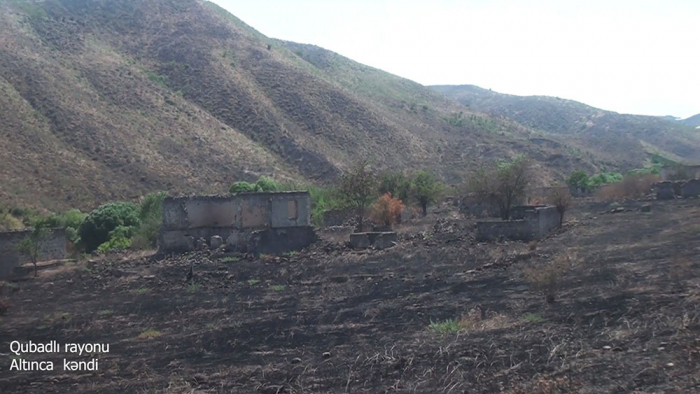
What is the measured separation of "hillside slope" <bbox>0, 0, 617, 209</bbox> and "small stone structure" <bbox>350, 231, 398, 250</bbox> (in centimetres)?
2721

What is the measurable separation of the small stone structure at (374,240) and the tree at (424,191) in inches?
617

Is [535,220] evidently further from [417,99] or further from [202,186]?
[417,99]

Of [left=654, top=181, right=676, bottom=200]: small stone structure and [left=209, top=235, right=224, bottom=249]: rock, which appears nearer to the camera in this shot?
[left=209, top=235, right=224, bottom=249]: rock

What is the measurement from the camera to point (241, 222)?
31906mm

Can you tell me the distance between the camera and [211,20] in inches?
3590

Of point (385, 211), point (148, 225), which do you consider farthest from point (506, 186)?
point (148, 225)

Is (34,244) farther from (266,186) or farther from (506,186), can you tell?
(506,186)

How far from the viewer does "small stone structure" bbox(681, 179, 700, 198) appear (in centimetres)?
3803

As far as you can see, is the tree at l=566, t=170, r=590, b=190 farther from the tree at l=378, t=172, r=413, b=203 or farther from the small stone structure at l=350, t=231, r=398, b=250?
the small stone structure at l=350, t=231, r=398, b=250

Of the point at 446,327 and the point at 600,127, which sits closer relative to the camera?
the point at 446,327

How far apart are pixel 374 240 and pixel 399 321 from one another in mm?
14519

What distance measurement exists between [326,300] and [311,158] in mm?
47058

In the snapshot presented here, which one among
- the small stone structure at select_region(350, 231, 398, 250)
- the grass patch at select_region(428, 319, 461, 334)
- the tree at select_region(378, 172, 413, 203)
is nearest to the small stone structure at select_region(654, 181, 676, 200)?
the tree at select_region(378, 172, 413, 203)

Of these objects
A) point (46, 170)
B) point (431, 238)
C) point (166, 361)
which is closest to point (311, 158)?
point (46, 170)
